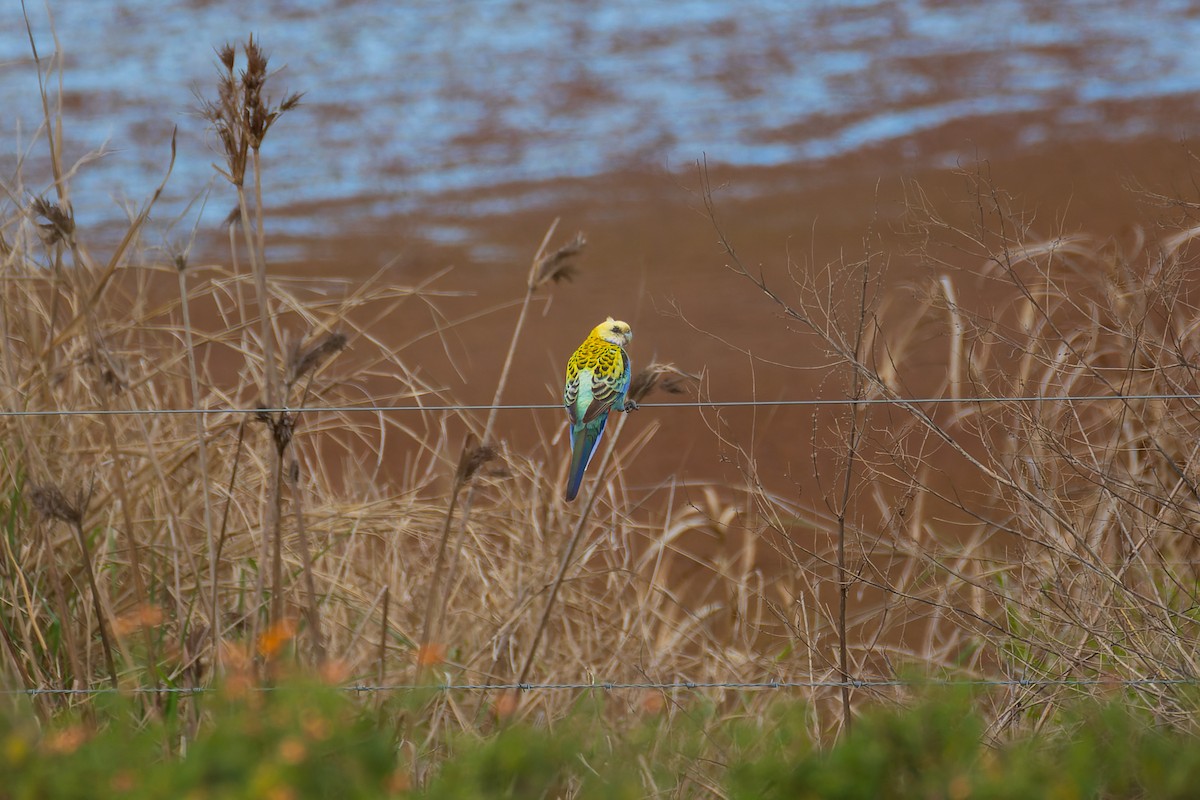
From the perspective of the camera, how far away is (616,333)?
11.6 ft

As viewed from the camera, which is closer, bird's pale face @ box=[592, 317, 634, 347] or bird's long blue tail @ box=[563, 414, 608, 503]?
bird's long blue tail @ box=[563, 414, 608, 503]

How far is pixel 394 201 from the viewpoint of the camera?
634 inches

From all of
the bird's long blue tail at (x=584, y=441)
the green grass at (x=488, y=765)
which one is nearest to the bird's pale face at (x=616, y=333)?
the bird's long blue tail at (x=584, y=441)

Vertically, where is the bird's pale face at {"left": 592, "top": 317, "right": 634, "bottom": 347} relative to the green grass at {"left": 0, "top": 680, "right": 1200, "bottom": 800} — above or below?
above

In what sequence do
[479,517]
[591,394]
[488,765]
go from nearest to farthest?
[488,765]
[591,394]
[479,517]

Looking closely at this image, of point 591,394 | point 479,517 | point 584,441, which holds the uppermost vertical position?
point 591,394

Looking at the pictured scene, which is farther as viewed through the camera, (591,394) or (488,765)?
(591,394)

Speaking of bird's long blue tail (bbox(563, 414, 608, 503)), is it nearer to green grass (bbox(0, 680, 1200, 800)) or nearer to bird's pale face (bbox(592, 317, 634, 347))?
bird's pale face (bbox(592, 317, 634, 347))

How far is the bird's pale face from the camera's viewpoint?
3.48 meters

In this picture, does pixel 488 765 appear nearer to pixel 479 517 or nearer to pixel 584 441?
pixel 584 441

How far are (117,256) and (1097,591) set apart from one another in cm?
269

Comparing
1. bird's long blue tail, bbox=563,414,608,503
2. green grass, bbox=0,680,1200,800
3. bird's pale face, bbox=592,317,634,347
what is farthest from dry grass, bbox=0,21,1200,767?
green grass, bbox=0,680,1200,800

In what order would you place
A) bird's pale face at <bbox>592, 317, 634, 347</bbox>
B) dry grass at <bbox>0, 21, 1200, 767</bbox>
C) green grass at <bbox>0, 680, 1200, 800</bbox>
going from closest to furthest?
green grass at <bbox>0, 680, 1200, 800</bbox> → dry grass at <bbox>0, 21, 1200, 767</bbox> → bird's pale face at <bbox>592, 317, 634, 347</bbox>

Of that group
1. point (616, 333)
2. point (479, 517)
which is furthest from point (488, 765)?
point (479, 517)
